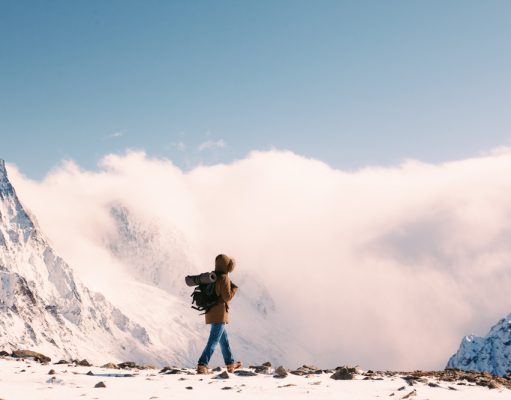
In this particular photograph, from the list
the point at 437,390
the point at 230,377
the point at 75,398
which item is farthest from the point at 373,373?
the point at 75,398

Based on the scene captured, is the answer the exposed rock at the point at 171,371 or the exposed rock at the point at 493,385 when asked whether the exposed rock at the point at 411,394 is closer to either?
the exposed rock at the point at 493,385

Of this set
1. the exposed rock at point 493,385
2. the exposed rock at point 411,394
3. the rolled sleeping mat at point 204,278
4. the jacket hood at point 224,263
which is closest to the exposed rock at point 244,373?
the rolled sleeping mat at point 204,278

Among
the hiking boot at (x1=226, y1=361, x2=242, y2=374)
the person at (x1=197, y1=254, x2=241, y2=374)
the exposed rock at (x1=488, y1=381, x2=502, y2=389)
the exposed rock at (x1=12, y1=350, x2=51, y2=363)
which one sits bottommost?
the exposed rock at (x1=488, y1=381, x2=502, y2=389)

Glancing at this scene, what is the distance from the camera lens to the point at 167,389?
1422 centimetres

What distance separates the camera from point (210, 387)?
14672mm

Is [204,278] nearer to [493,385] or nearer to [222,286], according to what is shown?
[222,286]

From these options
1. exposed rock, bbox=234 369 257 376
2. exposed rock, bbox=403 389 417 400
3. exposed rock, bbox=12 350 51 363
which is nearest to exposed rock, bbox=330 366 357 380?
exposed rock, bbox=234 369 257 376

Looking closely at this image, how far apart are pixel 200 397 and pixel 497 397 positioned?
301 inches

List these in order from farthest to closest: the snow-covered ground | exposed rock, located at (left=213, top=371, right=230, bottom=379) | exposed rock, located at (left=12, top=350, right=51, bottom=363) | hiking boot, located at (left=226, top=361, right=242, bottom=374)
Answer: exposed rock, located at (left=12, top=350, right=51, bottom=363) → hiking boot, located at (left=226, top=361, right=242, bottom=374) → exposed rock, located at (left=213, top=371, right=230, bottom=379) → the snow-covered ground

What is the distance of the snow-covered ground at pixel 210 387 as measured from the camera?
44.1 feet

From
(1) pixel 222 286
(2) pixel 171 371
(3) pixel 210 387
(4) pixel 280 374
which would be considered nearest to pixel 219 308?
(1) pixel 222 286

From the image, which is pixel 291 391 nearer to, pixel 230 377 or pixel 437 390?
pixel 230 377

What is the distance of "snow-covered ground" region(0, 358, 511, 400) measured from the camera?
13.4 m

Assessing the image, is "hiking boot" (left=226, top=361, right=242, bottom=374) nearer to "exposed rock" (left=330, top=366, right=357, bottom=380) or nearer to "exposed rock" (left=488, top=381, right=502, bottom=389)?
"exposed rock" (left=330, top=366, right=357, bottom=380)
